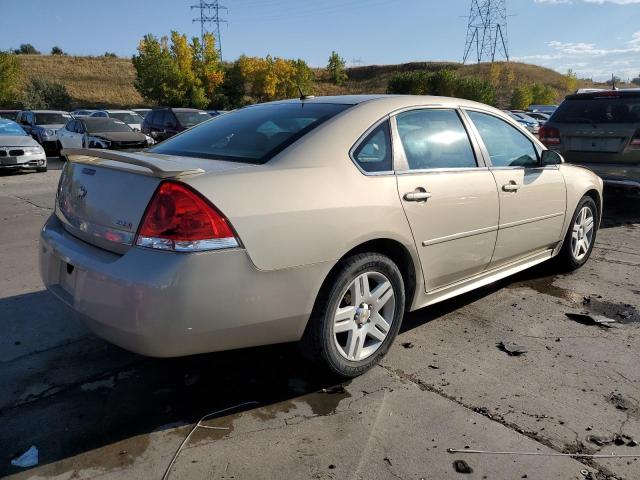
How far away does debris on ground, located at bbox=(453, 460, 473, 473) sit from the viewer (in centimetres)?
235

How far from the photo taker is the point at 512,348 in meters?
3.58

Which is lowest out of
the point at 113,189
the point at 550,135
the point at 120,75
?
the point at 113,189

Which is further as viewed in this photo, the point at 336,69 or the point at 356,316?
the point at 336,69

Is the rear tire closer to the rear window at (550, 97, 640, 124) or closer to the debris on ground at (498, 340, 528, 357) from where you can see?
the debris on ground at (498, 340, 528, 357)

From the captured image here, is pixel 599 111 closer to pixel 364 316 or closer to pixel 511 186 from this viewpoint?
pixel 511 186

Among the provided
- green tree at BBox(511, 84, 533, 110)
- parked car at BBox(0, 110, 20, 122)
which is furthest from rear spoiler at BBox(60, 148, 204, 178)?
green tree at BBox(511, 84, 533, 110)

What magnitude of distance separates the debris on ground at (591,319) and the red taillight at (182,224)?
116 inches

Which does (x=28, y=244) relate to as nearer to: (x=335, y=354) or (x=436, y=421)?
(x=335, y=354)

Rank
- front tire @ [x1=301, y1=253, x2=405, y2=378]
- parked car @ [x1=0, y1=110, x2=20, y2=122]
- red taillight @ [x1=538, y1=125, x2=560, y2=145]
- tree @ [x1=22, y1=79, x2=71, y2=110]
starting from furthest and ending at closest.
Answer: tree @ [x1=22, y1=79, x2=71, y2=110]
parked car @ [x1=0, y1=110, x2=20, y2=122]
red taillight @ [x1=538, y1=125, x2=560, y2=145]
front tire @ [x1=301, y1=253, x2=405, y2=378]

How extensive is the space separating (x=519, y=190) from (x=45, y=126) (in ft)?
64.4

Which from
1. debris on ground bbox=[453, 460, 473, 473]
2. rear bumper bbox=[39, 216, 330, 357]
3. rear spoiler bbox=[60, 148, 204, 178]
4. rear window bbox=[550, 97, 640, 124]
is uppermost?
rear window bbox=[550, 97, 640, 124]

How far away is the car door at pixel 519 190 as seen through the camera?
3990 millimetres

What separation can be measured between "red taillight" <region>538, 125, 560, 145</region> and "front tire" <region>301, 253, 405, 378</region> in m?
6.03

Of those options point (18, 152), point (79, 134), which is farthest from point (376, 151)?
point (79, 134)
